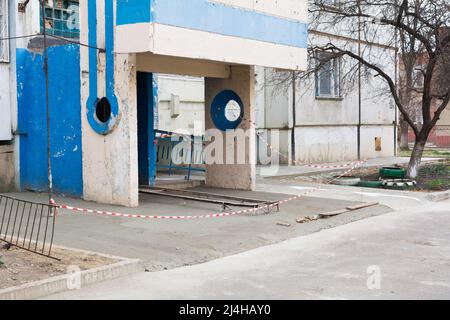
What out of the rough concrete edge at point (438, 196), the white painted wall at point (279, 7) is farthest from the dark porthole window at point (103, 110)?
the rough concrete edge at point (438, 196)

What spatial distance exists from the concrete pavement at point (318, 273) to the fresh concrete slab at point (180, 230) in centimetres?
35

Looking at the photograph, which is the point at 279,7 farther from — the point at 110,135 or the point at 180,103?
the point at 180,103

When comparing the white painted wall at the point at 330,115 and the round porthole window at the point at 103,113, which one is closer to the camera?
the round porthole window at the point at 103,113

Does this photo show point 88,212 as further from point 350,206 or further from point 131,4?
point 350,206

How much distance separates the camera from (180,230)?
33.9 ft

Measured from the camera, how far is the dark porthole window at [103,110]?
12805mm

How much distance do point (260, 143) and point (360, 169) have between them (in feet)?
13.5

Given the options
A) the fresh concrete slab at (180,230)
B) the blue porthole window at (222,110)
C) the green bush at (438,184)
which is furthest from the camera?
the green bush at (438,184)

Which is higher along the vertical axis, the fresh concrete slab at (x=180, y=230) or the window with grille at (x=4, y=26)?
the window with grille at (x=4, y=26)

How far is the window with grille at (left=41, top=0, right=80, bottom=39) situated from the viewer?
15.7 m

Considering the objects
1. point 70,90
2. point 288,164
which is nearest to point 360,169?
point 288,164

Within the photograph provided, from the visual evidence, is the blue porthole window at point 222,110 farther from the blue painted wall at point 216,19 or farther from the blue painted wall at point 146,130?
the blue painted wall at point 216,19

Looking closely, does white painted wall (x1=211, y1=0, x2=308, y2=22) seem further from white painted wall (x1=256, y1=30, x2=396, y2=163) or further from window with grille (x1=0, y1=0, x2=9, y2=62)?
white painted wall (x1=256, y1=30, x2=396, y2=163)

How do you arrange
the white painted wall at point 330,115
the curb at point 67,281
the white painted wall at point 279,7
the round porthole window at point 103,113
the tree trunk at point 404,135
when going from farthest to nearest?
the tree trunk at point 404,135, the white painted wall at point 330,115, the white painted wall at point 279,7, the round porthole window at point 103,113, the curb at point 67,281
